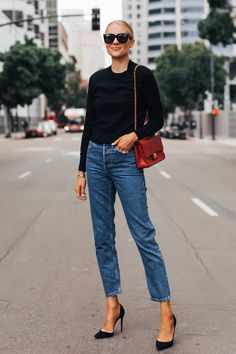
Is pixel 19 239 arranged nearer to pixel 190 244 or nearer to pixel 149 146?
pixel 190 244

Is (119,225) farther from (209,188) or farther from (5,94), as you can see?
(5,94)

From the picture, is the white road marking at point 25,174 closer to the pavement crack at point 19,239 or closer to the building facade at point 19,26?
the pavement crack at point 19,239

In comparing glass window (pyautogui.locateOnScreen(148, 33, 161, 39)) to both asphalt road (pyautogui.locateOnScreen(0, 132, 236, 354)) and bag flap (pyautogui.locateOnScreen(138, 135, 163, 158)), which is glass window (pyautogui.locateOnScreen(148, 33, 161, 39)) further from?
bag flap (pyautogui.locateOnScreen(138, 135, 163, 158))

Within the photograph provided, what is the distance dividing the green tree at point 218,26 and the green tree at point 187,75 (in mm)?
33298

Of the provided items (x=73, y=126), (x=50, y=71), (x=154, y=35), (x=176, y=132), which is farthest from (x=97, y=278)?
(x=154, y=35)

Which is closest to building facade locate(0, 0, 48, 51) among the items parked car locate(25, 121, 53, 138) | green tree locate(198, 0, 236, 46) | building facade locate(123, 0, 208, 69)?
parked car locate(25, 121, 53, 138)

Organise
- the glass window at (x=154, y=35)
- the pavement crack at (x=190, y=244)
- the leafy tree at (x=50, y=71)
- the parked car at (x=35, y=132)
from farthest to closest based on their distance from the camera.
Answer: the glass window at (x=154, y=35)
the parked car at (x=35, y=132)
the leafy tree at (x=50, y=71)
the pavement crack at (x=190, y=244)

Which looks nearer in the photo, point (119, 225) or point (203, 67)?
point (119, 225)

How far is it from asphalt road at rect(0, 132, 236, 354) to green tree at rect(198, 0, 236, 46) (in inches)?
909

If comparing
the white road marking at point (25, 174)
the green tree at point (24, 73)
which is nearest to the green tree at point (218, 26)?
the white road marking at point (25, 174)

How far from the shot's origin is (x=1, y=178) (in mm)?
18078

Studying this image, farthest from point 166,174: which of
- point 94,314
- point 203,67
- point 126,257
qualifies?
point 203,67

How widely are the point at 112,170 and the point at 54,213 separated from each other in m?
6.79

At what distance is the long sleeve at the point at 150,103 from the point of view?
4117 millimetres
